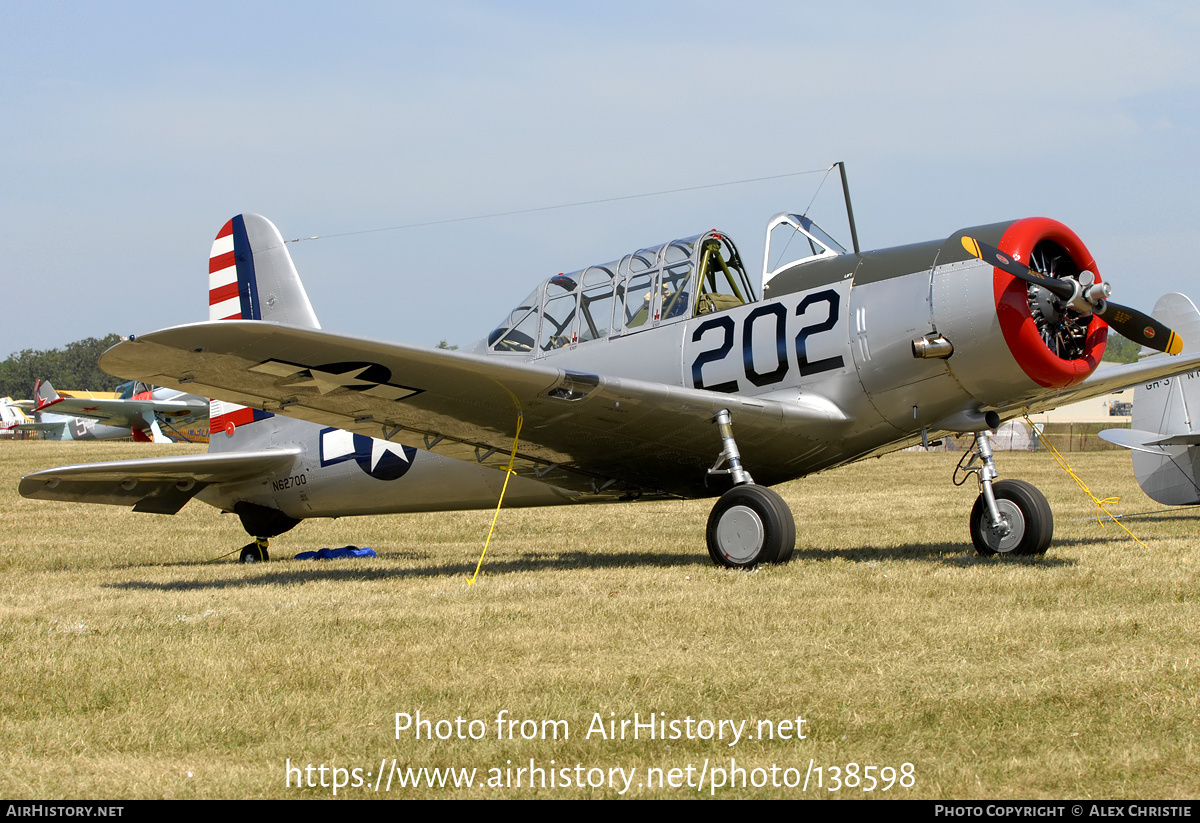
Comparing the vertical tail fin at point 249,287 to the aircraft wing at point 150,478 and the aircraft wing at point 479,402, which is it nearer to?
the aircraft wing at point 150,478

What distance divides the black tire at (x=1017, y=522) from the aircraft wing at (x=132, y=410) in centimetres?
4453

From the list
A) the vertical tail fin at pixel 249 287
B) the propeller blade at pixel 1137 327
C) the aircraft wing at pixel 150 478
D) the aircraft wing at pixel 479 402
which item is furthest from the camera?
the vertical tail fin at pixel 249 287

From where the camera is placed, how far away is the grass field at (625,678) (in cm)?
322

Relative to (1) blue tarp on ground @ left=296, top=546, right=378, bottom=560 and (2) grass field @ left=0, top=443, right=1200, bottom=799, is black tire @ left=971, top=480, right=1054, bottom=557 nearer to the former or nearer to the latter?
(2) grass field @ left=0, top=443, right=1200, bottom=799

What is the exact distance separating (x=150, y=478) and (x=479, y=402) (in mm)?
3818

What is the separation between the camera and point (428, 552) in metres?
11.2

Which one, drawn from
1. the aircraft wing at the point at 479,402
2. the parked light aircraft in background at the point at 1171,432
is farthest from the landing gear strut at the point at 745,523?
the parked light aircraft in background at the point at 1171,432

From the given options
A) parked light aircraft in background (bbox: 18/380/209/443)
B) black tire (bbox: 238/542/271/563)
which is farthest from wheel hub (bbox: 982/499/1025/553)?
parked light aircraft in background (bbox: 18/380/209/443)

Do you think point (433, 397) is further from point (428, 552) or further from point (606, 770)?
point (606, 770)

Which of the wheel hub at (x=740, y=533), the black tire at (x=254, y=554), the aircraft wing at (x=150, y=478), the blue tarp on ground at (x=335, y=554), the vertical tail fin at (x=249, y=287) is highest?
the vertical tail fin at (x=249, y=287)

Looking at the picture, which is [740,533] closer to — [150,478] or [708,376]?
[708,376]

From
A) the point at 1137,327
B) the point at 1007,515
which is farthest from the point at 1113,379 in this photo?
the point at 1007,515

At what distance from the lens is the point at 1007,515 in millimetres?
8406

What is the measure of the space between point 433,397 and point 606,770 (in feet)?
15.7
